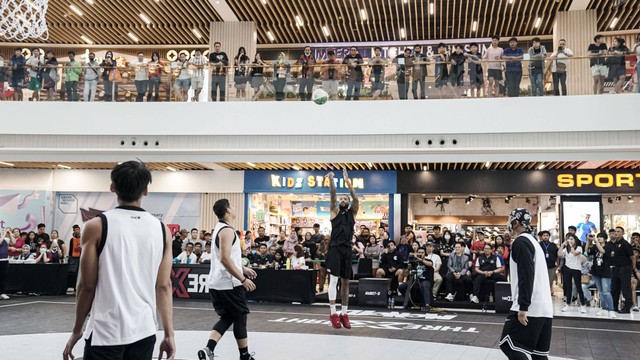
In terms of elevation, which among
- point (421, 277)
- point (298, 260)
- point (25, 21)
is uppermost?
point (25, 21)

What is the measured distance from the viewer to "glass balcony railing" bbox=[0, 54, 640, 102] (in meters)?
13.2

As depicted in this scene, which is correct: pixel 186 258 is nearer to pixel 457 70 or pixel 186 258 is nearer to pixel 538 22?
pixel 457 70

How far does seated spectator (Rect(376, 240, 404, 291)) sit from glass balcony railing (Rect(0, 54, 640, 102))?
11.6ft

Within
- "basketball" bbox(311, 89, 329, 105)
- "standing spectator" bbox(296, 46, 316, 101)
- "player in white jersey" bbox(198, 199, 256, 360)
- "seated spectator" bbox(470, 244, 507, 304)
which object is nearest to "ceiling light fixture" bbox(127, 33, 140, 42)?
"standing spectator" bbox(296, 46, 316, 101)

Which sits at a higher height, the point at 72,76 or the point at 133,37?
the point at 133,37

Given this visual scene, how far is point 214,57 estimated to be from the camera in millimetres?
15492

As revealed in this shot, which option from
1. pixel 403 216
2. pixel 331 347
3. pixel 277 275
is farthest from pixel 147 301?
pixel 403 216

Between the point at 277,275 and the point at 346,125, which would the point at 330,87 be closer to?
the point at 346,125

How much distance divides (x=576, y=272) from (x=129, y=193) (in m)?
11.5

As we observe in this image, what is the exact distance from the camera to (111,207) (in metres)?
19.3

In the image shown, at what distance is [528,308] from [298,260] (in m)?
8.98

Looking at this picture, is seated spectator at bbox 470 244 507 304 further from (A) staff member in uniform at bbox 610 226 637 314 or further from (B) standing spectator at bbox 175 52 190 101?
(B) standing spectator at bbox 175 52 190 101

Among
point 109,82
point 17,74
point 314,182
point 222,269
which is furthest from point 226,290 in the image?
point 314,182

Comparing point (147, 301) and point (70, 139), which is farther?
point (70, 139)
